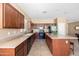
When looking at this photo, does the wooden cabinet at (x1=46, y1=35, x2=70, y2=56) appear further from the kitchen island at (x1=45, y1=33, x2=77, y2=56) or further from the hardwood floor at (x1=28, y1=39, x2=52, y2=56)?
the hardwood floor at (x1=28, y1=39, x2=52, y2=56)

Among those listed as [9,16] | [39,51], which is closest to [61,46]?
[39,51]

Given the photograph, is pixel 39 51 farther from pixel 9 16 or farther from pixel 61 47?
pixel 9 16

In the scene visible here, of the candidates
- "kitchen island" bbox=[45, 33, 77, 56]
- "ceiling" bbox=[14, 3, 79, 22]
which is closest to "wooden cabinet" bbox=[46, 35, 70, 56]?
"kitchen island" bbox=[45, 33, 77, 56]

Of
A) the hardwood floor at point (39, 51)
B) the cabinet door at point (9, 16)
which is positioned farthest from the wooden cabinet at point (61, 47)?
the cabinet door at point (9, 16)

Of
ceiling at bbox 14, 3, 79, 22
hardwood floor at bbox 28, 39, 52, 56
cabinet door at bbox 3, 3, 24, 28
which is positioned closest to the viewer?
cabinet door at bbox 3, 3, 24, 28

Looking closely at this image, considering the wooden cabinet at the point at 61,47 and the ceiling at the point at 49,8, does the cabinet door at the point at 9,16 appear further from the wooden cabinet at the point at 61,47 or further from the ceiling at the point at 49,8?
the wooden cabinet at the point at 61,47

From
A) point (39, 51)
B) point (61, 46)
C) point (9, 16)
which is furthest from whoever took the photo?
point (39, 51)

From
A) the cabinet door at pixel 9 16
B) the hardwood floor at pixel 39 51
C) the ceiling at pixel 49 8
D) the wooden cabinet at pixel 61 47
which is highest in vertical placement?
the ceiling at pixel 49 8

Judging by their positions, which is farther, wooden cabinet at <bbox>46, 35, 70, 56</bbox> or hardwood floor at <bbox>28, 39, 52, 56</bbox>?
hardwood floor at <bbox>28, 39, 52, 56</bbox>

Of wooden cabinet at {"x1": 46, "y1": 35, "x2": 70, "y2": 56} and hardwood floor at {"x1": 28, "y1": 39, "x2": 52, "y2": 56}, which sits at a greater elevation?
wooden cabinet at {"x1": 46, "y1": 35, "x2": 70, "y2": 56}

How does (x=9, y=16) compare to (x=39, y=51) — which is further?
(x=39, y=51)

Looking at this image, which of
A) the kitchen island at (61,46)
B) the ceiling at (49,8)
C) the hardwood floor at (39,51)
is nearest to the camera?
the kitchen island at (61,46)

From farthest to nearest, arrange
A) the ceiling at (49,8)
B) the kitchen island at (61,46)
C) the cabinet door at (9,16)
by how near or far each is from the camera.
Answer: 1. the ceiling at (49,8)
2. the kitchen island at (61,46)
3. the cabinet door at (9,16)

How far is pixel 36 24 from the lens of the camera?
14086 mm
